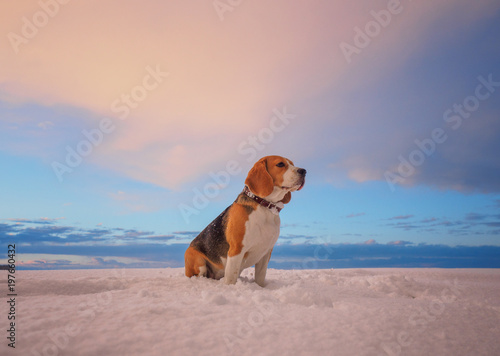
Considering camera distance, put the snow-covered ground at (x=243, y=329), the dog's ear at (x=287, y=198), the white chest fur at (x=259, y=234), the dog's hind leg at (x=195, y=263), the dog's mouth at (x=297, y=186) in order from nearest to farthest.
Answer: the snow-covered ground at (x=243, y=329) → the white chest fur at (x=259, y=234) → the dog's mouth at (x=297, y=186) → the dog's ear at (x=287, y=198) → the dog's hind leg at (x=195, y=263)

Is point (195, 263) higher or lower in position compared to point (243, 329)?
higher

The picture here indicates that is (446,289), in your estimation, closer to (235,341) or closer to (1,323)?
(235,341)

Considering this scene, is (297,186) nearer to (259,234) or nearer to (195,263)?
(259,234)

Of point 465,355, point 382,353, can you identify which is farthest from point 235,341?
point 465,355

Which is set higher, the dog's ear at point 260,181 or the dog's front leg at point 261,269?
the dog's ear at point 260,181

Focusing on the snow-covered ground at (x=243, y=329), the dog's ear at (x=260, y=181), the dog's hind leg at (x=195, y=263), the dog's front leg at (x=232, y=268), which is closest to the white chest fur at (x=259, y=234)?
the dog's front leg at (x=232, y=268)

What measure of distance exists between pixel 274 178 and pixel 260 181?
0.20 metres

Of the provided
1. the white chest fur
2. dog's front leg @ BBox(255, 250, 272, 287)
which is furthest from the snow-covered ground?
dog's front leg @ BBox(255, 250, 272, 287)

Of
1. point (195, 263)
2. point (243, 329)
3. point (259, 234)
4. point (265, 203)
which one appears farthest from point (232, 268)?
point (243, 329)

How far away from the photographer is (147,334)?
1.53 m

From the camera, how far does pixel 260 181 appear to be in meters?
3.84

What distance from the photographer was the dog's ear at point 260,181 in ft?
12.5

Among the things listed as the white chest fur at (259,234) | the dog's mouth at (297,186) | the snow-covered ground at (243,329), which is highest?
the dog's mouth at (297,186)

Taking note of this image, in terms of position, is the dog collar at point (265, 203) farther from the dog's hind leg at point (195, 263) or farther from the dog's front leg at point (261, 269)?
the dog's hind leg at point (195, 263)
